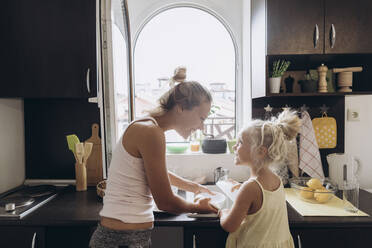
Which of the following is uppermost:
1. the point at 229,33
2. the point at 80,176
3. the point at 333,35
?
the point at 229,33

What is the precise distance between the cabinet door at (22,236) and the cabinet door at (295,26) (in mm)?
1593

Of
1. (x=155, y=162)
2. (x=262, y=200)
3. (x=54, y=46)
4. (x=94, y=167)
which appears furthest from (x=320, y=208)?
(x=54, y=46)

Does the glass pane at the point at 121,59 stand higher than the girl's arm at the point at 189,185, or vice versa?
the glass pane at the point at 121,59

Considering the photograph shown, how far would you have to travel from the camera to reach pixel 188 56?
7.34 ft

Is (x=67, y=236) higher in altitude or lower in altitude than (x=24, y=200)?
lower

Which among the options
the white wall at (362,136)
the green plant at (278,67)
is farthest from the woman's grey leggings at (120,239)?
the white wall at (362,136)

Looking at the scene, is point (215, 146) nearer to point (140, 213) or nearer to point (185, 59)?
point (185, 59)

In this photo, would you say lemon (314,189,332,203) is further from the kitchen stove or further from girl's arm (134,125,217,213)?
the kitchen stove

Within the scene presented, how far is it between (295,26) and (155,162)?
1.19 meters

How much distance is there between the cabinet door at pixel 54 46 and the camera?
1510 millimetres

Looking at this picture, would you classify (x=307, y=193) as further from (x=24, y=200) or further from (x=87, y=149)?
(x=24, y=200)

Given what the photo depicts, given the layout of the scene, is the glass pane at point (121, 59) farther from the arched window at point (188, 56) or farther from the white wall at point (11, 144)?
the white wall at point (11, 144)

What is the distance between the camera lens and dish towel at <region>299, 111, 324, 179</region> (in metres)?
1.78

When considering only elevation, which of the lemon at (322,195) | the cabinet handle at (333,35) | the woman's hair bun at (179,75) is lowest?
the lemon at (322,195)
